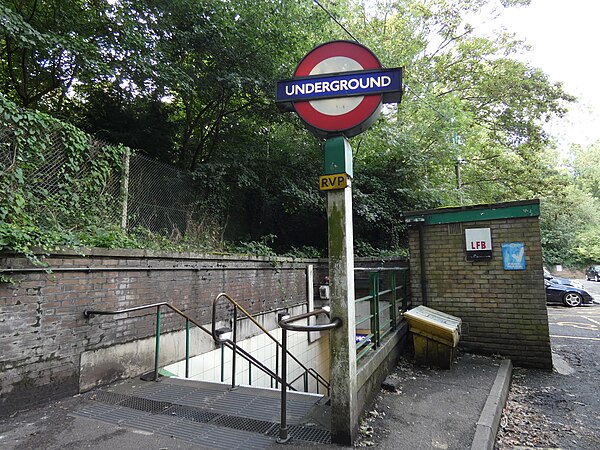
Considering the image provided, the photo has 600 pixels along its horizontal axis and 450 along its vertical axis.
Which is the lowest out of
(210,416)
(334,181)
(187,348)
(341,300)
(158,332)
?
(210,416)

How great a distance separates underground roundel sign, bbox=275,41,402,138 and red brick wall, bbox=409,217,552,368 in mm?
4157

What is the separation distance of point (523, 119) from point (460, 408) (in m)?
16.2

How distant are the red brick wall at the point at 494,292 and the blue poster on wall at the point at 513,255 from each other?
58 mm

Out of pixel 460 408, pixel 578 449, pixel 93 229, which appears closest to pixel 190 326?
pixel 93 229

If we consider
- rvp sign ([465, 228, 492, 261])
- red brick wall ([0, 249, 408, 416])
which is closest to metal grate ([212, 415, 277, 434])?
red brick wall ([0, 249, 408, 416])

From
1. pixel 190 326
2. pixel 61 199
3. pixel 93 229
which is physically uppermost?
pixel 61 199

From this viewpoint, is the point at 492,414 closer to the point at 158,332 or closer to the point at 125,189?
the point at 158,332

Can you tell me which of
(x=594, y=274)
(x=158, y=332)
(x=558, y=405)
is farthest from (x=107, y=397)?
(x=594, y=274)

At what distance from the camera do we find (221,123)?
9.33 meters

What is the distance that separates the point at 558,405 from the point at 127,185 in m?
6.75

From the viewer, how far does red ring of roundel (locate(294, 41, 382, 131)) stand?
2820 mm

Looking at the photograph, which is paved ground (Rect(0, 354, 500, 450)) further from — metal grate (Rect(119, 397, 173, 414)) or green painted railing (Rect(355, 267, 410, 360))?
green painted railing (Rect(355, 267, 410, 360))

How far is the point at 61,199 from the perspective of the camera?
15.3 ft

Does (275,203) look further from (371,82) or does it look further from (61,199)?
(371,82)
